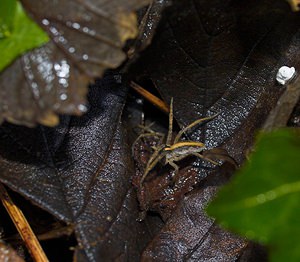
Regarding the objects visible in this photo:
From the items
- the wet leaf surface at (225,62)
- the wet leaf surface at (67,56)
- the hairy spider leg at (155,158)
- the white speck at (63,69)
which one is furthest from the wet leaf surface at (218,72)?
the white speck at (63,69)

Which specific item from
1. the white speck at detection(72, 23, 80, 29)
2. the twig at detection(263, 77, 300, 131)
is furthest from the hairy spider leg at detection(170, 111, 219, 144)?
the white speck at detection(72, 23, 80, 29)

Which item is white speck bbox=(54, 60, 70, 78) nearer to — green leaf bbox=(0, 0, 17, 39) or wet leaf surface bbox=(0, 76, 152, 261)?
green leaf bbox=(0, 0, 17, 39)

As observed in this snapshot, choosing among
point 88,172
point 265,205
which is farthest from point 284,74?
point 88,172

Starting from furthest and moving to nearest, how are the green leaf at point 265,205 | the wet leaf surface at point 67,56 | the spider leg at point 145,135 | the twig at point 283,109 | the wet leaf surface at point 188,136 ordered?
the spider leg at point 145,135, the wet leaf surface at point 188,136, the twig at point 283,109, the wet leaf surface at point 67,56, the green leaf at point 265,205

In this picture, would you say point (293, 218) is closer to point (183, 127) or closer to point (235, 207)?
point (235, 207)

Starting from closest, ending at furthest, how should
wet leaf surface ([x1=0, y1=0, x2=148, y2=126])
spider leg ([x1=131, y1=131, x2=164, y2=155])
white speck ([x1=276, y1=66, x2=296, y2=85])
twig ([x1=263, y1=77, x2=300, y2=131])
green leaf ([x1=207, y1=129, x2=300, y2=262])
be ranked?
green leaf ([x1=207, y1=129, x2=300, y2=262])
wet leaf surface ([x1=0, y1=0, x2=148, y2=126])
twig ([x1=263, y1=77, x2=300, y2=131])
white speck ([x1=276, y1=66, x2=296, y2=85])
spider leg ([x1=131, y1=131, x2=164, y2=155])

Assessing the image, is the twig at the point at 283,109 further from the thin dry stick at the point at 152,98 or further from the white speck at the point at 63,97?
the white speck at the point at 63,97

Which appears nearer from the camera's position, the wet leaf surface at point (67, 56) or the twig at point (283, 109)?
the wet leaf surface at point (67, 56)

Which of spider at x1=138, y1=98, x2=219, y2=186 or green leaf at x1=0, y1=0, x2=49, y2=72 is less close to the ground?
green leaf at x1=0, y1=0, x2=49, y2=72
